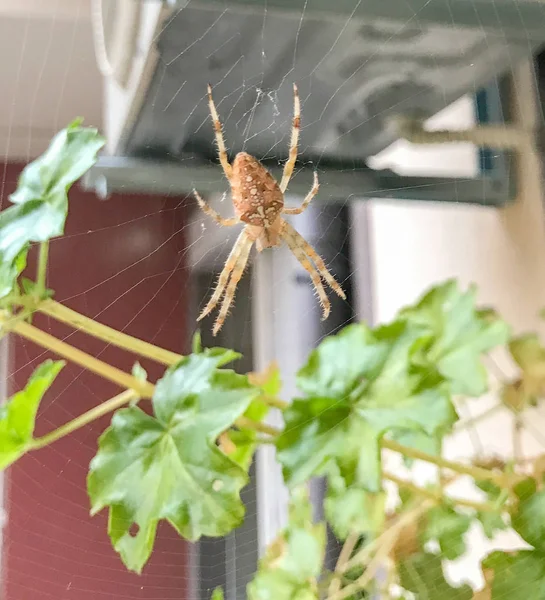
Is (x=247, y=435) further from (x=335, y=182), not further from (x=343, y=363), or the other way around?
(x=335, y=182)

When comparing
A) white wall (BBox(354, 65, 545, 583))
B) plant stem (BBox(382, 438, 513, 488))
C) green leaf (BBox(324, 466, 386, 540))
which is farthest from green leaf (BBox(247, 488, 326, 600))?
white wall (BBox(354, 65, 545, 583))

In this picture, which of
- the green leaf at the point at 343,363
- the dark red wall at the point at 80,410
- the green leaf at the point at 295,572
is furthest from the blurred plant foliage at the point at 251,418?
the dark red wall at the point at 80,410

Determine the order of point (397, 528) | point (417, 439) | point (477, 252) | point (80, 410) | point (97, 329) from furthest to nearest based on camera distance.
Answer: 1. point (80, 410)
2. point (477, 252)
3. point (397, 528)
4. point (97, 329)
5. point (417, 439)

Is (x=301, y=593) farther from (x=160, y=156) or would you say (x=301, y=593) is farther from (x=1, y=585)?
(x=1, y=585)

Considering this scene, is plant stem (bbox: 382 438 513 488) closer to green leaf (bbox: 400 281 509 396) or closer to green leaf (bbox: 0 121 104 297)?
green leaf (bbox: 400 281 509 396)

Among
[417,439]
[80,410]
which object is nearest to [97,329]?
[417,439]

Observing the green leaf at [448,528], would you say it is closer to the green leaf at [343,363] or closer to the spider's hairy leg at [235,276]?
the green leaf at [343,363]

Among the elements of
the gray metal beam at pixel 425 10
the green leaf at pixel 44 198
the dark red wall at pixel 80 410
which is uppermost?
the gray metal beam at pixel 425 10
